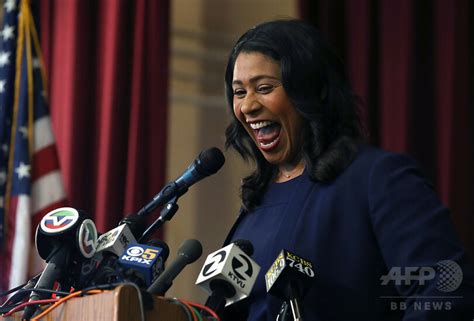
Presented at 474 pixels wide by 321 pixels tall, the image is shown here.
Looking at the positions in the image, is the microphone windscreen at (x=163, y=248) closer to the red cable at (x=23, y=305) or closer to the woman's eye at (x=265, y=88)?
the red cable at (x=23, y=305)

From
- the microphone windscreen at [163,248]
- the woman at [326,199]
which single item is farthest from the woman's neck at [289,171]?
the microphone windscreen at [163,248]

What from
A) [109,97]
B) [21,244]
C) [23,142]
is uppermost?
[109,97]

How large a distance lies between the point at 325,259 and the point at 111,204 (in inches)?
84.7

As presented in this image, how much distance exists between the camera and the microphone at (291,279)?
5.10 feet

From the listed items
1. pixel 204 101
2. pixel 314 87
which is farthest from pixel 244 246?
pixel 204 101

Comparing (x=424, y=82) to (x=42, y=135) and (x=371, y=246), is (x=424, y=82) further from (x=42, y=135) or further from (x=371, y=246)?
(x=371, y=246)

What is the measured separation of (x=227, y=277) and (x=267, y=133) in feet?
2.05

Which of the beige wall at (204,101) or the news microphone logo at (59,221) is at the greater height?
the news microphone logo at (59,221)

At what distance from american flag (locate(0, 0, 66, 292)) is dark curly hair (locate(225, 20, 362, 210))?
1.69 m

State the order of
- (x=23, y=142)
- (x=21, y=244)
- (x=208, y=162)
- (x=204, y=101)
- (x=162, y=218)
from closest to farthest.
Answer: (x=162, y=218) < (x=208, y=162) < (x=21, y=244) < (x=23, y=142) < (x=204, y=101)

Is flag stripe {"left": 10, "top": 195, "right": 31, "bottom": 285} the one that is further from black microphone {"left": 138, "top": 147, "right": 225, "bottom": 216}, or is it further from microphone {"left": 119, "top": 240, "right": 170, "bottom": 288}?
microphone {"left": 119, "top": 240, "right": 170, "bottom": 288}

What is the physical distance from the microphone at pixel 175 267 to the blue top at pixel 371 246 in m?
0.29

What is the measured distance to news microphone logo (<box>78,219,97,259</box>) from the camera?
5.09 ft

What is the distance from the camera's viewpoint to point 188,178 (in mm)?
1843
